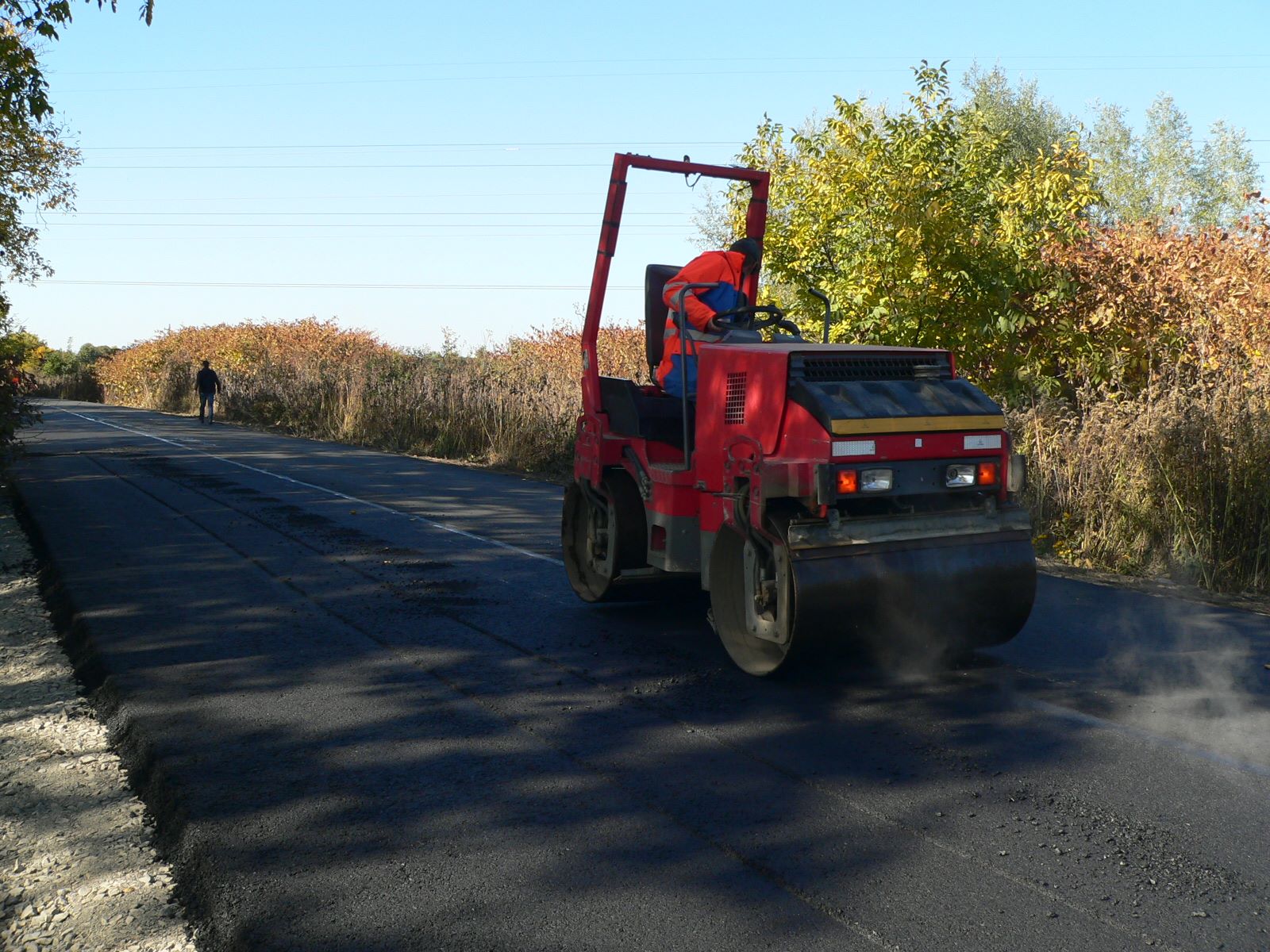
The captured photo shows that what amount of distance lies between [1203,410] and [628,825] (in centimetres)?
752

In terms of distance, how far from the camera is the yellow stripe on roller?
17.9ft

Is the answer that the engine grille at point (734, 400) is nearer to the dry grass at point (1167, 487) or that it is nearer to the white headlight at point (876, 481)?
the white headlight at point (876, 481)

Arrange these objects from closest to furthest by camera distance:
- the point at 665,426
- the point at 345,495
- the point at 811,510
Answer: the point at 811,510, the point at 665,426, the point at 345,495

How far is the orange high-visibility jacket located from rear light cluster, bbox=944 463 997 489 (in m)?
1.64

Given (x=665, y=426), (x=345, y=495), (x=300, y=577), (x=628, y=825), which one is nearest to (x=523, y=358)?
(x=345, y=495)

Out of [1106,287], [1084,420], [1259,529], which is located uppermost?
[1106,287]

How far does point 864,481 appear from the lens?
18.1 ft

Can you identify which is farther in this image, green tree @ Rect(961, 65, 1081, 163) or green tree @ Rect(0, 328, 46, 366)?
green tree @ Rect(961, 65, 1081, 163)

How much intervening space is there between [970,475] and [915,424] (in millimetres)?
450

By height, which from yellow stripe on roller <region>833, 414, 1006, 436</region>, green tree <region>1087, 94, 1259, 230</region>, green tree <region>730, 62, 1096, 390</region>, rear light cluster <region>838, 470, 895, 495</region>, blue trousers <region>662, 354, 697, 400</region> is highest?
green tree <region>1087, 94, 1259, 230</region>

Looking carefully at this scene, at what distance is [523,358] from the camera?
23500 millimetres

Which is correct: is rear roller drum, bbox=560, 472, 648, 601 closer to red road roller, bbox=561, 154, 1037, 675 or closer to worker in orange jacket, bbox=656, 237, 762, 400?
red road roller, bbox=561, 154, 1037, 675

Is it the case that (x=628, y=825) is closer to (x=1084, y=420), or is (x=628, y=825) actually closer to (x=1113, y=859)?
(x=1113, y=859)

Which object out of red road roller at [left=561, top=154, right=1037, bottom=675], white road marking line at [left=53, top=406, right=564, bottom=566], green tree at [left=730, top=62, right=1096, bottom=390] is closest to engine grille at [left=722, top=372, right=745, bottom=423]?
red road roller at [left=561, top=154, right=1037, bottom=675]
